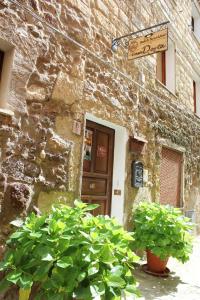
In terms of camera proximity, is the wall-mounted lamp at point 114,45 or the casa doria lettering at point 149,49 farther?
the wall-mounted lamp at point 114,45

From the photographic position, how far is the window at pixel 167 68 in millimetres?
6609

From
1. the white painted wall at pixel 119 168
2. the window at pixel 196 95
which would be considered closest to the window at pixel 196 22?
Result: the window at pixel 196 95

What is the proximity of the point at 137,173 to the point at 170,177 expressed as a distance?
1.75 meters

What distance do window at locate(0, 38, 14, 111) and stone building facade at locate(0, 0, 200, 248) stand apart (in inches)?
0.4

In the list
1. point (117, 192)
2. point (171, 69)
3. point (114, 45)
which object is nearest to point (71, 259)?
point (117, 192)

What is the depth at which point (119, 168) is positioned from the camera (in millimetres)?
4516

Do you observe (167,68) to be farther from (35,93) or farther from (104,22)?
(35,93)

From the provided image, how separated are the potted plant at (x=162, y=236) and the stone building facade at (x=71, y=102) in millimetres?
485

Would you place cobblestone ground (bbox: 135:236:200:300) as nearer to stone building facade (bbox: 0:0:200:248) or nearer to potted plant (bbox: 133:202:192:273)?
potted plant (bbox: 133:202:192:273)

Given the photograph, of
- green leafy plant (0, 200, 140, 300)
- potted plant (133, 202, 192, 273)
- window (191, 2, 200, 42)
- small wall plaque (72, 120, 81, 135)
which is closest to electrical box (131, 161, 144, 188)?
potted plant (133, 202, 192, 273)

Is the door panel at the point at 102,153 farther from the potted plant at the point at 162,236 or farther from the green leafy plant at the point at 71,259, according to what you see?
the green leafy plant at the point at 71,259

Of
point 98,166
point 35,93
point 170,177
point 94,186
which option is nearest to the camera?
point 35,93

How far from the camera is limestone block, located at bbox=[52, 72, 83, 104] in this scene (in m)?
3.32

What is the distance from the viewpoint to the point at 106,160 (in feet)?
14.9
